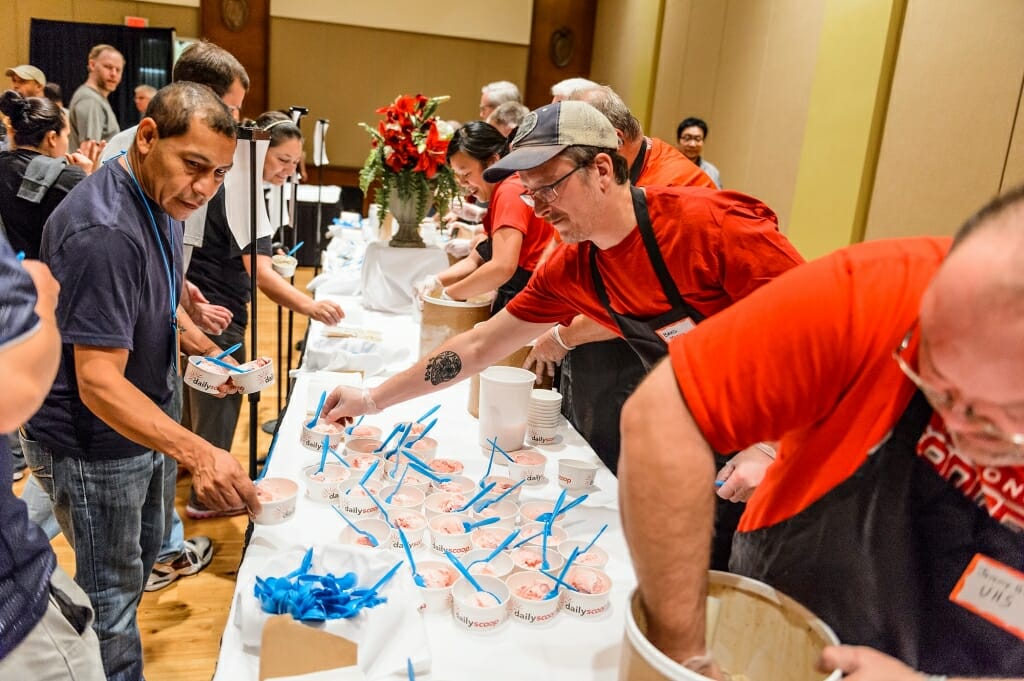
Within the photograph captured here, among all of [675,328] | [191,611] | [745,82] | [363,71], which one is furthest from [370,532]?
[363,71]

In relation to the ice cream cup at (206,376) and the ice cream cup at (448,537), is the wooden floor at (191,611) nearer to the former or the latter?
the ice cream cup at (206,376)

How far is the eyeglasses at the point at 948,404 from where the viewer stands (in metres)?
0.70

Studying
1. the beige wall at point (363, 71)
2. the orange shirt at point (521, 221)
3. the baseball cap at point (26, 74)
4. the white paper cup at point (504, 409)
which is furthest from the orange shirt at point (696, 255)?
the beige wall at point (363, 71)

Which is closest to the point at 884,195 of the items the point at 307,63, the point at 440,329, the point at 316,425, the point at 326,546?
the point at 440,329

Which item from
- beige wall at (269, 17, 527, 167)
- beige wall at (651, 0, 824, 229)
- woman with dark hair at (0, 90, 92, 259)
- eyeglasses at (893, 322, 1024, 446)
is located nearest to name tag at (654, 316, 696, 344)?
eyeglasses at (893, 322, 1024, 446)

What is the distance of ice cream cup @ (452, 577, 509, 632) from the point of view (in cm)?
111

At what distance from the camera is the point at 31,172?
2736mm

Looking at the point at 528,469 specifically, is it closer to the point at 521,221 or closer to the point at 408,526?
the point at 408,526

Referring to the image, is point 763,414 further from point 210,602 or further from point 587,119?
point 210,602

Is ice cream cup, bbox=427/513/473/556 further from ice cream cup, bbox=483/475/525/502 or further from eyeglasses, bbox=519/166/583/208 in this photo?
eyeglasses, bbox=519/166/583/208

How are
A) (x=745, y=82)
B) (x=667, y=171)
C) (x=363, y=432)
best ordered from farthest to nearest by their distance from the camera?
(x=745, y=82), (x=667, y=171), (x=363, y=432)

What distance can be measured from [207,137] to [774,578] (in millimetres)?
1314

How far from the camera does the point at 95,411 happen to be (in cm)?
140

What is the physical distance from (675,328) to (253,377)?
0.92m
